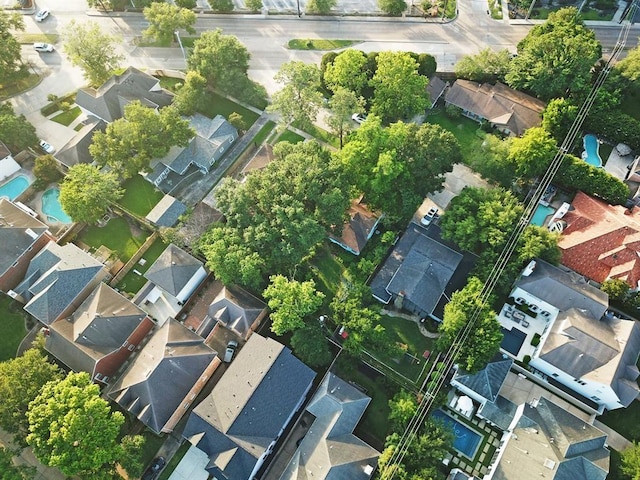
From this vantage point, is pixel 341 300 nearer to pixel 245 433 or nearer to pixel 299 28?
pixel 245 433

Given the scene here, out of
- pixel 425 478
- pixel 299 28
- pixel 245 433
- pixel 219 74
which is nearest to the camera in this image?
pixel 425 478

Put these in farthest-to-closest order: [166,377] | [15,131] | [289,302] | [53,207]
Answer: [15,131], [53,207], [289,302], [166,377]

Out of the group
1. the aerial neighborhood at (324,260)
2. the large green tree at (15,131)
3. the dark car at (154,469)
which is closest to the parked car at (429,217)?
the aerial neighborhood at (324,260)

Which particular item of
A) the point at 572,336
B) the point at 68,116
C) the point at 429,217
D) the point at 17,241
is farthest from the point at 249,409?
the point at 68,116

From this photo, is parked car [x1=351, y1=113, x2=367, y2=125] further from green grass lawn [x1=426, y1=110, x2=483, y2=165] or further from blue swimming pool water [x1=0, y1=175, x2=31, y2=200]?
blue swimming pool water [x1=0, y1=175, x2=31, y2=200]

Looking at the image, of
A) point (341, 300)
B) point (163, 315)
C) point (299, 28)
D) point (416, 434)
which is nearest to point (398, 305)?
point (341, 300)

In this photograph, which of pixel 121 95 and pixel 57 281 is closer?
pixel 57 281

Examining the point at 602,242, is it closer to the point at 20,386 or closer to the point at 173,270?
the point at 173,270
